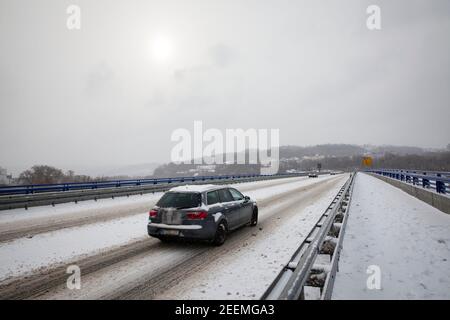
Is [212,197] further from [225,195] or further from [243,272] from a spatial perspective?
[243,272]

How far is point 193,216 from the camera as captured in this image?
22.8 feet

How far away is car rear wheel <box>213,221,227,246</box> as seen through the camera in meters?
7.25

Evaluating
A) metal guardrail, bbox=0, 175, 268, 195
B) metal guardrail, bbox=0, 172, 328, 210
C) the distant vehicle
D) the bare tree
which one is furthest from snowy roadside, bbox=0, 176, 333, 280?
the bare tree

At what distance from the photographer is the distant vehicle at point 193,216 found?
6.93 metres

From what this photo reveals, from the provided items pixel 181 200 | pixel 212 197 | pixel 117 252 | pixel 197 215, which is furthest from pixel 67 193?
pixel 197 215

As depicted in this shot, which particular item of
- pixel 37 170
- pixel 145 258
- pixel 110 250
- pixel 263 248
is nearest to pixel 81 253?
pixel 110 250

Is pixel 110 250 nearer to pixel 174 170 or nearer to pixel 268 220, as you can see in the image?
pixel 268 220

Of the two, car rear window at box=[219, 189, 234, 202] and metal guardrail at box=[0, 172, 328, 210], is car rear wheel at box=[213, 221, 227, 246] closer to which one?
car rear window at box=[219, 189, 234, 202]

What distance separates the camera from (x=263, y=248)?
715 cm

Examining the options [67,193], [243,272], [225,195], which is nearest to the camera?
[243,272]

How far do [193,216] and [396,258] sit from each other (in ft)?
15.7

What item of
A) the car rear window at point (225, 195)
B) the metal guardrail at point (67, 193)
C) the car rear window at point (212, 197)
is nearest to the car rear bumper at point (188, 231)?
the car rear window at point (212, 197)

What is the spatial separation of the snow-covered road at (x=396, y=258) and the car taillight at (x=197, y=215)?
3203mm
